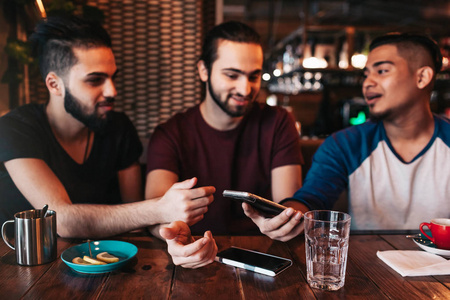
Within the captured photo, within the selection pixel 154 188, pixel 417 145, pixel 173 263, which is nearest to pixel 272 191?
pixel 154 188

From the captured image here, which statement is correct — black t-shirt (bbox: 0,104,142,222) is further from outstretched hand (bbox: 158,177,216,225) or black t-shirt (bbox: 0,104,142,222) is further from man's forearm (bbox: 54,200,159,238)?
outstretched hand (bbox: 158,177,216,225)

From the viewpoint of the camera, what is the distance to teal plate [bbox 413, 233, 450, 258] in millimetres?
1124

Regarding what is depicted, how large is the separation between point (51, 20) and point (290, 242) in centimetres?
144

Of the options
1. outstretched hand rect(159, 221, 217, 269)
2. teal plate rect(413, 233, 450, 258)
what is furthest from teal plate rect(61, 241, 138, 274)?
teal plate rect(413, 233, 450, 258)

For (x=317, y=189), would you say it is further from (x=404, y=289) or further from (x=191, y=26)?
(x=191, y=26)

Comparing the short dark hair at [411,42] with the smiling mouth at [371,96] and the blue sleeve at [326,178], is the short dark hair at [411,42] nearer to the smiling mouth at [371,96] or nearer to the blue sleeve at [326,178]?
the smiling mouth at [371,96]

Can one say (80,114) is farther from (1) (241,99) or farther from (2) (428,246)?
(2) (428,246)

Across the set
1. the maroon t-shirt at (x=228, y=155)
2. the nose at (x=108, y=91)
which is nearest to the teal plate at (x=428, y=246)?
the maroon t-shirt at (x=228, y=155)

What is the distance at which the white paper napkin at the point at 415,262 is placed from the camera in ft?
3.28

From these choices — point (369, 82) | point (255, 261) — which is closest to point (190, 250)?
point (255, 261)

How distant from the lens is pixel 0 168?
5.41 ft

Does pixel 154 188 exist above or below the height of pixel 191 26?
below

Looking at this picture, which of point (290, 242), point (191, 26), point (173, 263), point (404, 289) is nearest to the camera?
point (404, 289)

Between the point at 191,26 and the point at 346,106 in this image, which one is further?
the point at 346,106
